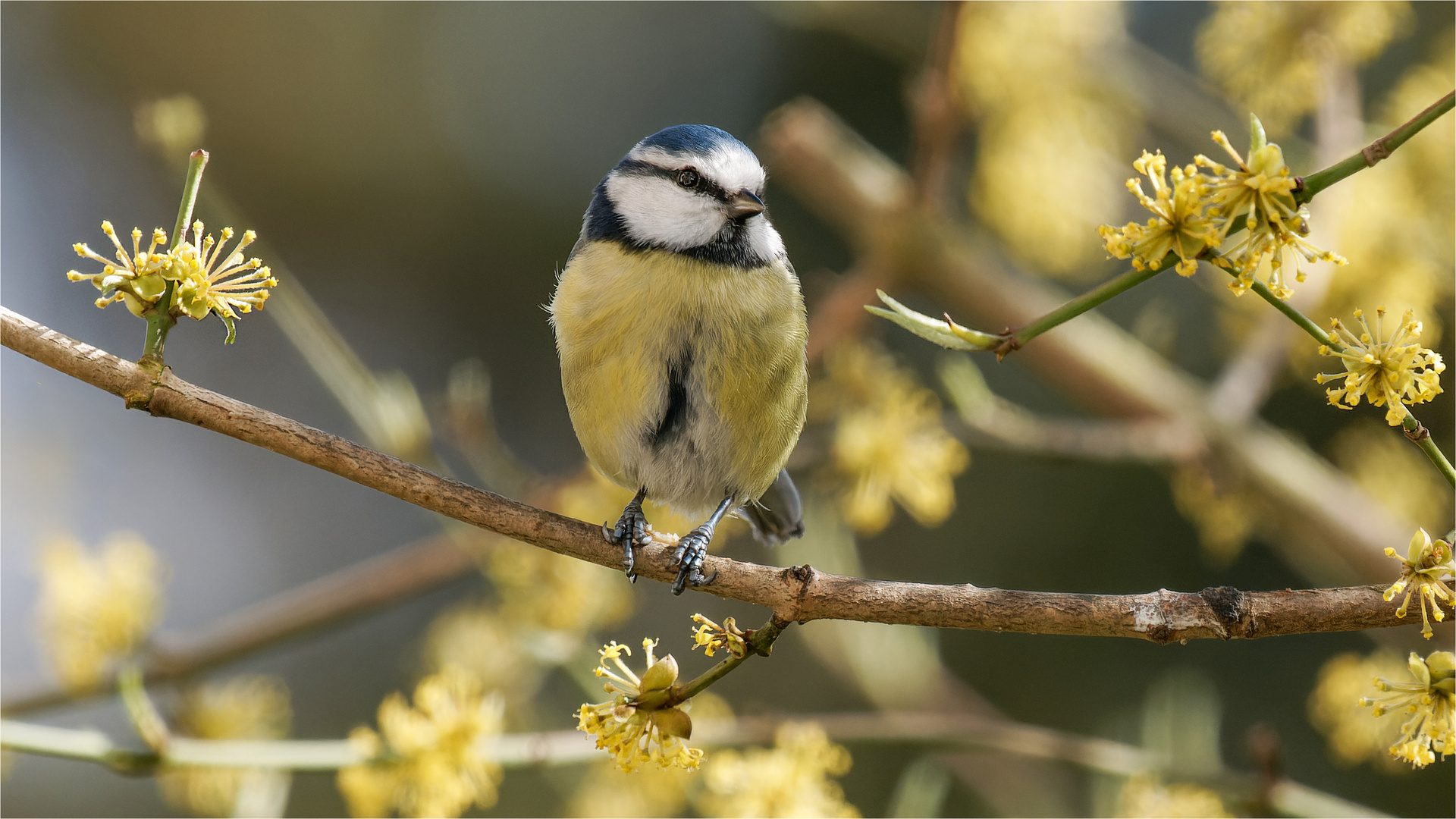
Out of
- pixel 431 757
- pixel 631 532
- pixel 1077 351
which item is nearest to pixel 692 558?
pixel 631 532

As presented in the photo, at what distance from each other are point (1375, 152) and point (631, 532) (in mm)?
1001

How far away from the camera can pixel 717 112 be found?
14.7 ft

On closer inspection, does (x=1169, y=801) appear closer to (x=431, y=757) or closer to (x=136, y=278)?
(x=431, y=757)

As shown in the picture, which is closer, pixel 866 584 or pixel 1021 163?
pixel 866 584

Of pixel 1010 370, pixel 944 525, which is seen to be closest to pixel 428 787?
pixel 944 525

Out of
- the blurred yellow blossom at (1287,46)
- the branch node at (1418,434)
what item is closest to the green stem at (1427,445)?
the branch node at (1418,434)

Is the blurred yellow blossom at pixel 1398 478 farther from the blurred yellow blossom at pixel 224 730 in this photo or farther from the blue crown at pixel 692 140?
the blurred yellow blossom at pixel 224 730

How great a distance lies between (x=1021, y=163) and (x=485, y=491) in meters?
1.89

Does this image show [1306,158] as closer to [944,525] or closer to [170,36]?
[944,525]

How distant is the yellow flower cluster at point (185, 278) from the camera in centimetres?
102

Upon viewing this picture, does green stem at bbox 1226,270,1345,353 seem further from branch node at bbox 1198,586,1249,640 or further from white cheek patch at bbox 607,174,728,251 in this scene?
white cheek patch at bbox 607,174,728,251

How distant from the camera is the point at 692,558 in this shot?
1322mm

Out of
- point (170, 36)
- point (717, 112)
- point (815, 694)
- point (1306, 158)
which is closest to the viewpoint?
point (1306, 158)

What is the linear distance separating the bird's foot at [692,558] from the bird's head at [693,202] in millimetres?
482
